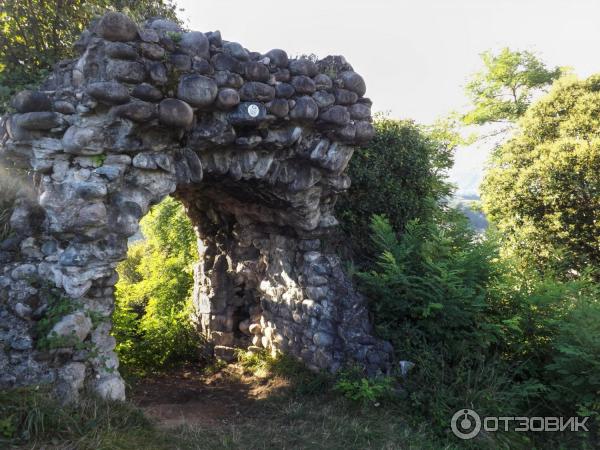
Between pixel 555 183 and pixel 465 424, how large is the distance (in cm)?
625

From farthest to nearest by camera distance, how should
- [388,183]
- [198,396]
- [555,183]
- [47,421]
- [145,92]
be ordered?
[555,183] < [388,183] < [198,396] < [145,92] < [47,421]

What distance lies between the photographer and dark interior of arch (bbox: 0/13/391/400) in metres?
3.81

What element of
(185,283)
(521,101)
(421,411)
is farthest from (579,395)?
(521,101)

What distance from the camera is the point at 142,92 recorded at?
3.97 meters

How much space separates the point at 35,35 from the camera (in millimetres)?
5129

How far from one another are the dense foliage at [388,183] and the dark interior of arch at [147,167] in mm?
534

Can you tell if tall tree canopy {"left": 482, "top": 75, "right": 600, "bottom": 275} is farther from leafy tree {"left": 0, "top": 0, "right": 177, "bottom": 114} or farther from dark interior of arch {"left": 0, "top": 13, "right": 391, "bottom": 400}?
leafy tree {"left": 0, "top": 0, "right": 177, "bottom": 114}

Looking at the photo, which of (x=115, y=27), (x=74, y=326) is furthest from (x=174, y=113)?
(x=74, y=326)

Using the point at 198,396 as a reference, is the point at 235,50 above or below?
above

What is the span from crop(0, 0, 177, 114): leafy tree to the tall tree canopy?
8.39 m

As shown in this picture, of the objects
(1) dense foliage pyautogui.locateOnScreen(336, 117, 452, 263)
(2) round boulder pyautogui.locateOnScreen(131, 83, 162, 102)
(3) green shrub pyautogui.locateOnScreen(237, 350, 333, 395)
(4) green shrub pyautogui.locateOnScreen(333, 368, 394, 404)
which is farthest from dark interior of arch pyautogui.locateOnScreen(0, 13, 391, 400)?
(1) dense foliage pyautogui.locateOnScreen(336, 117, 452, 263)

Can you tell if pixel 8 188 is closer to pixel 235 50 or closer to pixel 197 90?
pixel 197 90

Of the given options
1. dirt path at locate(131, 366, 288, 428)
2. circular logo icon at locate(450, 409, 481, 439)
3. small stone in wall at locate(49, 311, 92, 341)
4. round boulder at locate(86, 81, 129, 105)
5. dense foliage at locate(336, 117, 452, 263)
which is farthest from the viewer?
dense foliage at locate(336, 117, 452, 263)

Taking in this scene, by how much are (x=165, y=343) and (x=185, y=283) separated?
5.31ft
